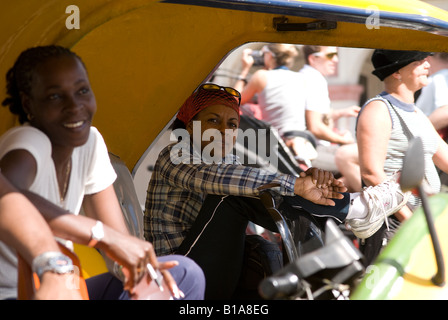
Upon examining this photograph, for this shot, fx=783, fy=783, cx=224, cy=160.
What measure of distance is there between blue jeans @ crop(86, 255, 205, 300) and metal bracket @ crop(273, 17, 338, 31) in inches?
57.4

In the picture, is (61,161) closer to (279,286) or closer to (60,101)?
(60,101)

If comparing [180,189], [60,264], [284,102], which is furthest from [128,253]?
[284,102]

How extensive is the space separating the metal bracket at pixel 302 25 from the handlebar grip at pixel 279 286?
5.25 feet

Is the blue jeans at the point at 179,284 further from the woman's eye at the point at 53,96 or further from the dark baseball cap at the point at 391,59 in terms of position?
the dark baseball cap at the point at 391,59

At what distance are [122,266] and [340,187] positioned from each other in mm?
951

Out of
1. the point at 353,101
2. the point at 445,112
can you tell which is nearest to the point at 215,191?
the point at 445,112

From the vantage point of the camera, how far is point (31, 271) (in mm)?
2029

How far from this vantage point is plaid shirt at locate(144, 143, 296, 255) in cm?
291

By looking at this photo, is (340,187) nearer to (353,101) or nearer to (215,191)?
(215,191)

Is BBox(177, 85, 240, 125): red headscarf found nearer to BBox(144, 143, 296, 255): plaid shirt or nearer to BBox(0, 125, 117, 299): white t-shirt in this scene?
BBox(144, 143, 296, 255): plaid shirt

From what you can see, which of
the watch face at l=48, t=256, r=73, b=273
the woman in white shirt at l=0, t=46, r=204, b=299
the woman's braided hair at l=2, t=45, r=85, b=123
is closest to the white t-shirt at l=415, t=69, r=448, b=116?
the woman in white shirt at l=0, t=46, r=204, b=299

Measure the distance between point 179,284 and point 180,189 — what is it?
0.93 metres

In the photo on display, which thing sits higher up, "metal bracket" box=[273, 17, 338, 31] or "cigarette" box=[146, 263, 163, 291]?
"metal bracket" box=[273, 17, 338, 31]

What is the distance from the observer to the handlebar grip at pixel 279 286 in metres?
2.08
